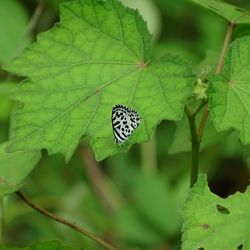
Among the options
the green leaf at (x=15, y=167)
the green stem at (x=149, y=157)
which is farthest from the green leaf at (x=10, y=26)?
the green leaf at (x=15, y=167)

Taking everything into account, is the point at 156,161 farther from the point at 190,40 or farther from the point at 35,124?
the point at 35,124

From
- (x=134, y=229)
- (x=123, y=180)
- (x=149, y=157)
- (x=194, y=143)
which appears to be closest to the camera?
(x=194, y=143)

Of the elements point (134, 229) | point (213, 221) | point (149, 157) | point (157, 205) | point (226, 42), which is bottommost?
point (134, 229)

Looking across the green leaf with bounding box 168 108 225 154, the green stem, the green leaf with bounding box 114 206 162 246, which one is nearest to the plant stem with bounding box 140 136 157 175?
the green stem

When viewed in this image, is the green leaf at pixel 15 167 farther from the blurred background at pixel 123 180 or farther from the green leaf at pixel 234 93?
the blurred background at pixel 123 180

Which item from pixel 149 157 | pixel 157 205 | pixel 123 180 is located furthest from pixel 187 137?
pixel 123 180

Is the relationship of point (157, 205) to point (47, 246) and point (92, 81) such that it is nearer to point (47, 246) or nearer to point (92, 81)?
point (47, 246)

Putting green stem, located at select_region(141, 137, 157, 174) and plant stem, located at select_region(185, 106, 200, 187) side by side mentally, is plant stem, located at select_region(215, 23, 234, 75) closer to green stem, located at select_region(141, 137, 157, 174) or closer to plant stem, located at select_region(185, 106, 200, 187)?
plant stem, located at select_region(185, 106, 200, 187)
